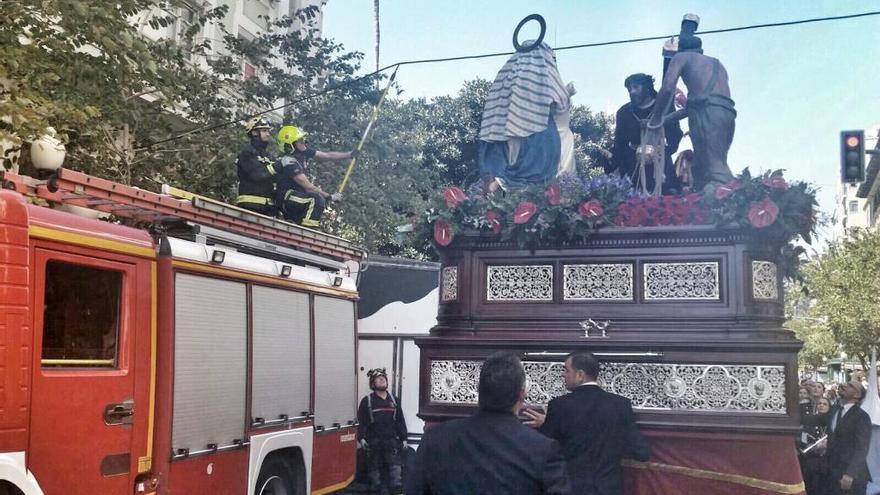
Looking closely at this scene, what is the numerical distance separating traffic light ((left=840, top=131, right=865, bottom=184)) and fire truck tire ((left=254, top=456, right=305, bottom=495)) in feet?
34.5

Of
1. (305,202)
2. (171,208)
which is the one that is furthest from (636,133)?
(305,202)

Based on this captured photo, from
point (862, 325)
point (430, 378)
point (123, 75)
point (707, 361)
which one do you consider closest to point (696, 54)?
point (707, 361)

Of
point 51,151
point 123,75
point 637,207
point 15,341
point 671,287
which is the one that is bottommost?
point 15,341

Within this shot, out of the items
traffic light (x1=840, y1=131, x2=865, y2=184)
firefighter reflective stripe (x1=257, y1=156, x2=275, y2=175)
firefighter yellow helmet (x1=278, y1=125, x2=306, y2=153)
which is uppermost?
traffic light (x1=840, y1=131, x2=865, y2=184)

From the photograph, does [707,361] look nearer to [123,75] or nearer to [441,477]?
[441,477]

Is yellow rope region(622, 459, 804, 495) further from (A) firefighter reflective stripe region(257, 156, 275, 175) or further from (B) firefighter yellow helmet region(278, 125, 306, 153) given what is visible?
(B) firefighter yellow helmet region(278, 125, 306, 153)

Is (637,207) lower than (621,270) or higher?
higher

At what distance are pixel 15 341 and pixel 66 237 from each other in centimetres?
92

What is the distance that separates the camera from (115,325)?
21.0 feet

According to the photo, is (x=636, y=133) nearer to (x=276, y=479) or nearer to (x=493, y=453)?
(x=493, y=453)

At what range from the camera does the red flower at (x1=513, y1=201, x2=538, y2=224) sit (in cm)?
623

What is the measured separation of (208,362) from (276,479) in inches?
76.9

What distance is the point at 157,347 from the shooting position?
6.82m

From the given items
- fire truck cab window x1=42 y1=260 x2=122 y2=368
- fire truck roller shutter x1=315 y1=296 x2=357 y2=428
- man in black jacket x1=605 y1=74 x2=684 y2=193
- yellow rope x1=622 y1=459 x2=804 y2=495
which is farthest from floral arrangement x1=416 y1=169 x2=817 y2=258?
fire truck roller shutter x1=315 y1=296 x2=357 y2=428
